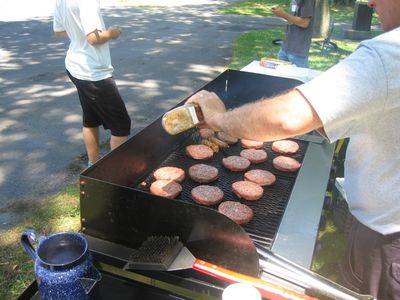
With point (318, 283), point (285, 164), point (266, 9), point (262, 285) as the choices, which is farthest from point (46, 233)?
point (266, 9)

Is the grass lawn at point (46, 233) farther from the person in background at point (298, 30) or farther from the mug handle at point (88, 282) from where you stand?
the person in background at point (298, 30)

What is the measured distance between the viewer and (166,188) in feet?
8.11

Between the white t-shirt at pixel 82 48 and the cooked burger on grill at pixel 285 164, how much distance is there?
1.94 metres

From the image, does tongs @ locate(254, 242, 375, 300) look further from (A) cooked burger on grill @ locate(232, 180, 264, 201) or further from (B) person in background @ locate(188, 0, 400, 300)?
(A) cooked burger on grill @ locate(232, 180, 264, 201)

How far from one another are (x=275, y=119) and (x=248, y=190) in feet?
3.66

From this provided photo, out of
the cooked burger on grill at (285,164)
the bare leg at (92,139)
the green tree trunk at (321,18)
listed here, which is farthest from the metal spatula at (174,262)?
the green tree trunk at (321,18)

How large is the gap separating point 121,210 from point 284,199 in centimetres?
115

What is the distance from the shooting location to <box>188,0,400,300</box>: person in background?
1261mm

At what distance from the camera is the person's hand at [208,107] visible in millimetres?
1884

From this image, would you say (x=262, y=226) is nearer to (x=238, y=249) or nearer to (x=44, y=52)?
(x=238, y=249)

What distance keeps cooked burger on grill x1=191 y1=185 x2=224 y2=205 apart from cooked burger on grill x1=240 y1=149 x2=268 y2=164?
1.89 ft

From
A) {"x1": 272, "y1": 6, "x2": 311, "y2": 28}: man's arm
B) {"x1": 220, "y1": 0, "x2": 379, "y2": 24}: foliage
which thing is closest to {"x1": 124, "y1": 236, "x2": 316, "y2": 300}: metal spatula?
{"x1": 272, "y1": 6, "x2": 311, "y2": 28}: man's arm

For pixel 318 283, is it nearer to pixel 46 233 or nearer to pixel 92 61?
pixel 46 233

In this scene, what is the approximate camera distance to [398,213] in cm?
167
